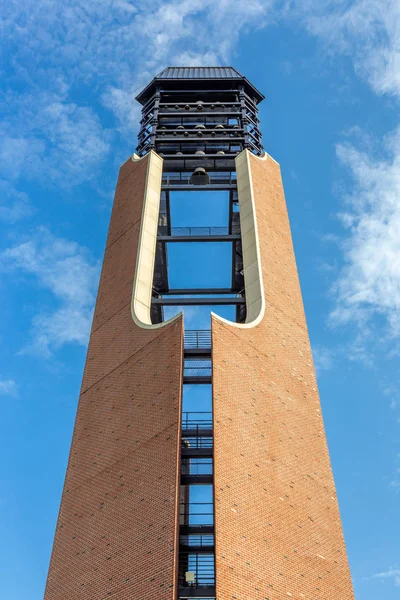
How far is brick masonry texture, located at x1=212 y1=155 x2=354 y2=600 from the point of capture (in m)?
14.1

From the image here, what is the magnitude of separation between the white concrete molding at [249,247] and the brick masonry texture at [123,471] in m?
2.92

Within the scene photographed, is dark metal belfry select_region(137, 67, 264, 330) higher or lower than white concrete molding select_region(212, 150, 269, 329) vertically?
higher

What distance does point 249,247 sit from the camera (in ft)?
75.2

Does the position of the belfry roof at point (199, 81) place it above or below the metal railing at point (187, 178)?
above

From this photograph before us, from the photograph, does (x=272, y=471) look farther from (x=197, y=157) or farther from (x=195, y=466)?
(x=197, y=157)

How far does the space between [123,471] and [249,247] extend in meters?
10.0

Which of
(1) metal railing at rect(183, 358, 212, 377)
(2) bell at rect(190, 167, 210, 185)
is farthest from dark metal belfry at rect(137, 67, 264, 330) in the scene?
(1) metal railing at rect(183, 358, 212, 377)

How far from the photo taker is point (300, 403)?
18.8 meters

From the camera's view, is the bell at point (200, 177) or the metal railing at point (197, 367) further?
the bell at point (200, 177)

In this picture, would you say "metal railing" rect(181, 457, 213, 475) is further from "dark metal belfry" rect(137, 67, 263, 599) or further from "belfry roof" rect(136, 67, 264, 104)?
"belfry roof" rect(136, 67, 264, 104)

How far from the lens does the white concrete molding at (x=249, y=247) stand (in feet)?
66.8

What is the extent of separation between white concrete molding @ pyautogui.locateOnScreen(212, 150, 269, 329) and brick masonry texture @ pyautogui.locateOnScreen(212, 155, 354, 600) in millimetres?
288

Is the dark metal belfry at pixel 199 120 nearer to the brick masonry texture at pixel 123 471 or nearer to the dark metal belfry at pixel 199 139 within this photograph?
the dark metal belfry at pixel 199 139

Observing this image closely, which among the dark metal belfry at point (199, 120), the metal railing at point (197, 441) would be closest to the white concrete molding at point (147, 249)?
the dark metal belfry at point (199, 120)
